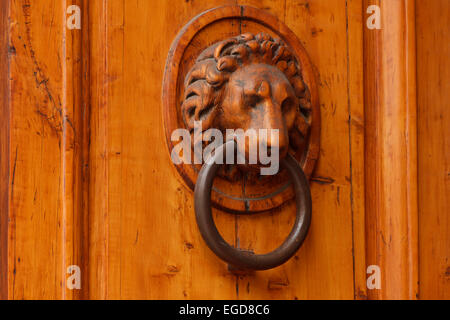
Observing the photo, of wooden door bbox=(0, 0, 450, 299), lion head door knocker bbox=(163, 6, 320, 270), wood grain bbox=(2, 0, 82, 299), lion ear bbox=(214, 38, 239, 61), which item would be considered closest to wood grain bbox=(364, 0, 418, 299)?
wooden door bbox=(0, 0, 450, 299)

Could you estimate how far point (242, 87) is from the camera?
2.15 feet

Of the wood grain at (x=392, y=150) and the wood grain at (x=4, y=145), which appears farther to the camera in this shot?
the wood grain at (x=392, y=150)

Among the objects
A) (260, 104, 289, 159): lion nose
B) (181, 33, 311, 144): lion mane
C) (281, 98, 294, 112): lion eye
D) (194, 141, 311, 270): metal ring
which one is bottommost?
(194, 141, 311, 270): metal ring

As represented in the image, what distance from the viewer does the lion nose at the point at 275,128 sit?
622 millimetres

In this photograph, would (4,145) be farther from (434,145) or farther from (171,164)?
(434,145)

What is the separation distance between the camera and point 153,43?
67cm

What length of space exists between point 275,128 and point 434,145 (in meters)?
0.26

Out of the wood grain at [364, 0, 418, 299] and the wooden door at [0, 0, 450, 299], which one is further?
the wood grain at [364, 0, 418, 299]

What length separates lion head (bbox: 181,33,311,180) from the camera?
0.65 m

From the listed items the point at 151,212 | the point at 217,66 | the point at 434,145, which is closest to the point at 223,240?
the point at 151,212

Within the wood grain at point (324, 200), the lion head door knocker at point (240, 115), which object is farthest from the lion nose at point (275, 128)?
the wood grain at point (324, 200)

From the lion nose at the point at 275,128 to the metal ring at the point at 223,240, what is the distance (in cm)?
3

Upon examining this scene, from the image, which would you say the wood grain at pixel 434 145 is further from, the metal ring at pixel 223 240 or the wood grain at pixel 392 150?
the metal ring at pixel 223 240

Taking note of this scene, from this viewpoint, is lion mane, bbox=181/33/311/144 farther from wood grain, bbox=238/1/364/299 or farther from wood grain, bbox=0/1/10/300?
wood grain, bbox=0/1/10/300
